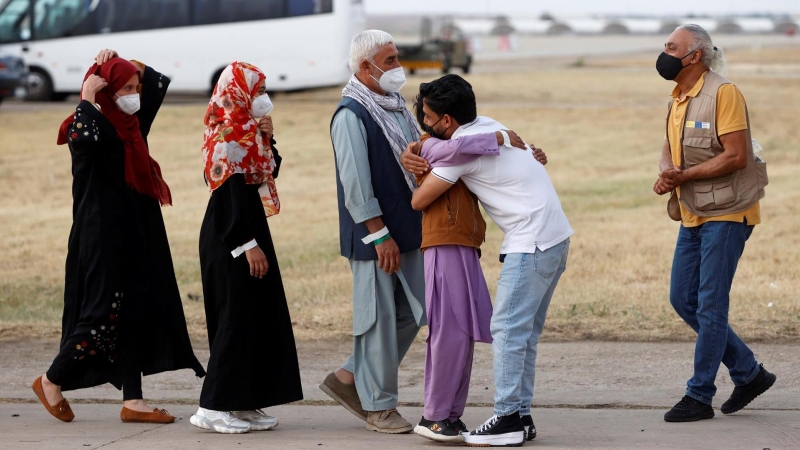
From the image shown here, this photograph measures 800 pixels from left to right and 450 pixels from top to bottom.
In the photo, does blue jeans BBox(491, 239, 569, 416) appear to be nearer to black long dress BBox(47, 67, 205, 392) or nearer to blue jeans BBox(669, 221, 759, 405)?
blue jeans BBox(669, 221, 759, 405)

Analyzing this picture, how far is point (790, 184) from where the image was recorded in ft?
47.9

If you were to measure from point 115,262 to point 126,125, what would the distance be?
2.01 ft

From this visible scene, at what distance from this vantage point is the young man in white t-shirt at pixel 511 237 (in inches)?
182

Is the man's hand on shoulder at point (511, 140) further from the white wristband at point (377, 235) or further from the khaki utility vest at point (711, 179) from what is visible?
the khaki utility vest at point (711, 179)

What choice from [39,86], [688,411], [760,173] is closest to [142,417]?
[688,411]

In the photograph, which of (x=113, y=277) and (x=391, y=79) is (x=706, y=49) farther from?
(x=113, y=277)

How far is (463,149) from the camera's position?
454cm

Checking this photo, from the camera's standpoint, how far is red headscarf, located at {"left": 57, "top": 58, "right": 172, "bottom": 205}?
5082mm

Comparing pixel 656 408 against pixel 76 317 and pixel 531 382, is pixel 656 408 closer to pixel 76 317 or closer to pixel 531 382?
pixel 531 382

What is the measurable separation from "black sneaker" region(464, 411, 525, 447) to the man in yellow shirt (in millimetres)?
799

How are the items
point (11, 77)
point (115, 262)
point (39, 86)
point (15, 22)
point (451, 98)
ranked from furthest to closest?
point (15, 22)
point (39, 86)
point (11, 77)
point (115, 262)
point (451, 98)

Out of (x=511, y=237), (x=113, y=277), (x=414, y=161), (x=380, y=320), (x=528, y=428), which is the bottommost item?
(x=528, y=428)

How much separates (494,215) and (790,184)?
10870mm

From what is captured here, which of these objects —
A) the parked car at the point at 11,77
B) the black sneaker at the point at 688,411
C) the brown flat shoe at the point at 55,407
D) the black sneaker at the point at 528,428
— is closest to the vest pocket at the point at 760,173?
the black sneaker at the point at 688,411
